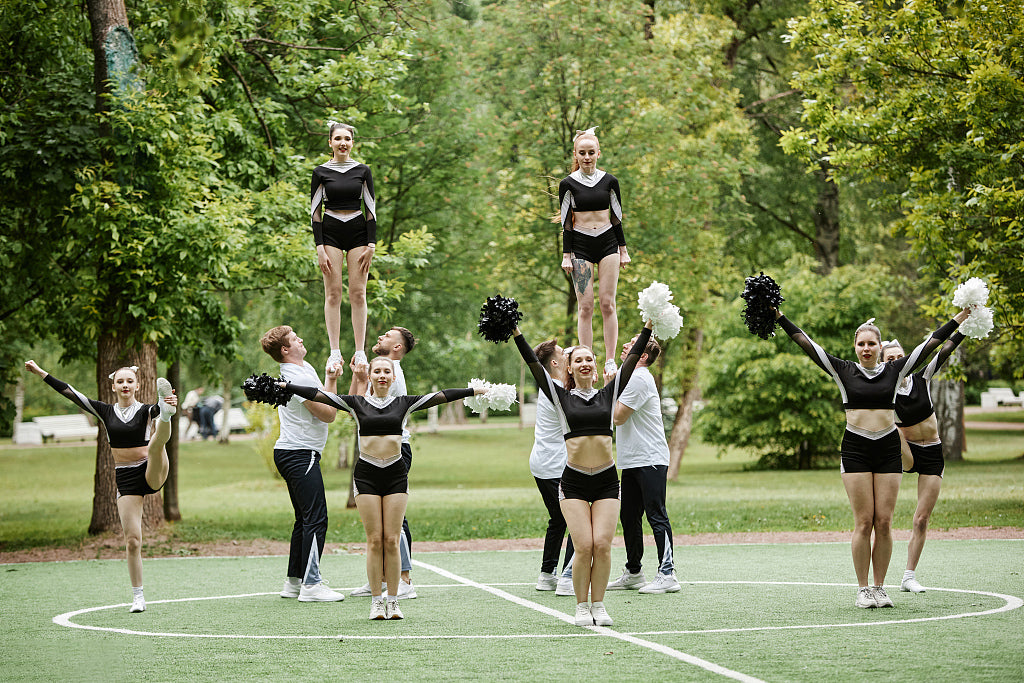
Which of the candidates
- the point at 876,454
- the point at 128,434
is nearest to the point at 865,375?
the point at 876,454

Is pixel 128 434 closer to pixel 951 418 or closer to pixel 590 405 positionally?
pixel 590 405

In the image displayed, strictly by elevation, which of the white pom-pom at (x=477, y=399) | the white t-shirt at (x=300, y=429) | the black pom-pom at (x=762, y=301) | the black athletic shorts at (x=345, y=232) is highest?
the black athletic shorts at (x=345, y=232)

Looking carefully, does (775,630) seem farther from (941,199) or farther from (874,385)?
(941,199)

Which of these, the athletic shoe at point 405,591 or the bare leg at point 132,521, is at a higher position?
the bare leg at point 132,521

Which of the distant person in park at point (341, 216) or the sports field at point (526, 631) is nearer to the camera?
the sports field at point (526, 631)

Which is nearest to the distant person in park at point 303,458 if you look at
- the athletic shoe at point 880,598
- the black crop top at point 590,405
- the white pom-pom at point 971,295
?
the black crop top at point 590,405

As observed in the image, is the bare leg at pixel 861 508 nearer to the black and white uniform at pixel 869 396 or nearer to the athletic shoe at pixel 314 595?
the black and white uniform at pixel 869 396

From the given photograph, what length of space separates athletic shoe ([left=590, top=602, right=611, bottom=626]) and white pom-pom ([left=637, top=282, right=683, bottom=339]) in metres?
2.03

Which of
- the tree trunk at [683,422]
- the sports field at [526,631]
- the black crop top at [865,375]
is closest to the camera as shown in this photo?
the sports field at [526,631]

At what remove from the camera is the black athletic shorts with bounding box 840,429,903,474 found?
827cm

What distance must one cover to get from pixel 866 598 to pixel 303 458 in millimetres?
4707

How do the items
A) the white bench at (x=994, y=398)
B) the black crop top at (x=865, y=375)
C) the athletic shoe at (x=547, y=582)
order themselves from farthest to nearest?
1. the white bench at (x=994, y=398)
2. the athletic shoe at (x=547, y=582)
3. the black crop top at (x=865, y=375)

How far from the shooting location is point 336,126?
8078 millimetres

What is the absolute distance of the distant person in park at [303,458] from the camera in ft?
30.5
